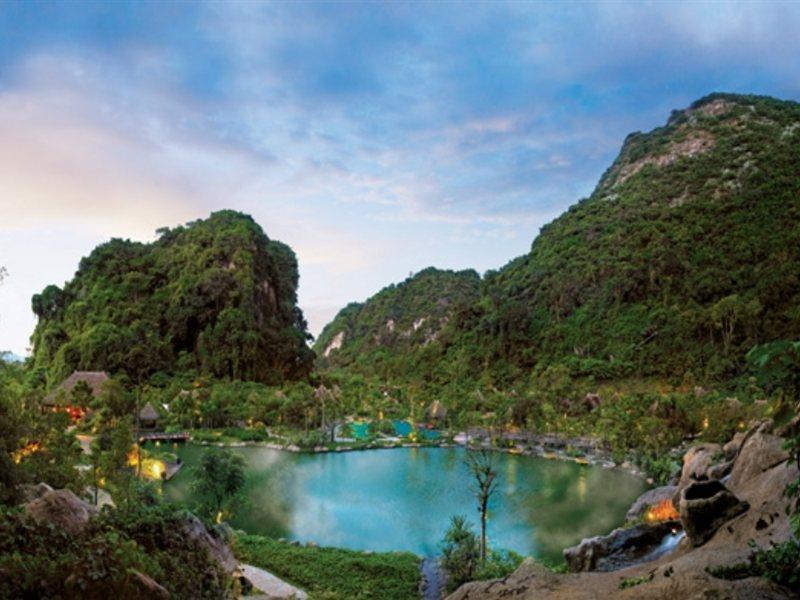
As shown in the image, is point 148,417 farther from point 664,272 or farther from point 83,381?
point 664,272

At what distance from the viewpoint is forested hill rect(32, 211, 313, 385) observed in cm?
6359

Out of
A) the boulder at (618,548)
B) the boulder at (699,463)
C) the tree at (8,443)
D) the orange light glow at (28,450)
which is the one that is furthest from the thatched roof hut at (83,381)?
the boulder at (699,463)

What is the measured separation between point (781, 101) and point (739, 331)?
5794cm

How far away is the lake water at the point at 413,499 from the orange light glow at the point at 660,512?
10.7 ft

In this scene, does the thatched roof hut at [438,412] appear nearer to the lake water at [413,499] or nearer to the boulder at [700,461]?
the lake water at [413,499]

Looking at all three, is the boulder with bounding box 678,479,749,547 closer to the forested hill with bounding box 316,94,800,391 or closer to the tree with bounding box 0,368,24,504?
the tree with bounding box 0,368,24,504

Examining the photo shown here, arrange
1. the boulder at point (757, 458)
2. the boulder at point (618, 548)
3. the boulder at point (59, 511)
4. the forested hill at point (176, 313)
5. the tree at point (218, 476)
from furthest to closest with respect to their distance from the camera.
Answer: the forested hill at point (176, 313)
the tree at point (218, 476)
the boulder at point (618, 548)
the boulder at point (757, 458)
the boulder at point (59, 511)

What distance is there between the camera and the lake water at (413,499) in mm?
22297

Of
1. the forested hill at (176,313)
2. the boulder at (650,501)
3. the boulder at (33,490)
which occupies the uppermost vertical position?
the forested hill at (176,313)

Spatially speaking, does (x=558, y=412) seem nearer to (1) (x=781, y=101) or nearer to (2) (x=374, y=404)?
(2) (x=374, y=404)

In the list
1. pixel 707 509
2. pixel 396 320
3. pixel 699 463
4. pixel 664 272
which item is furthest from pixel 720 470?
pixel 396 320

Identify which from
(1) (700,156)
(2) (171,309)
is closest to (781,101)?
(1) (700,156)

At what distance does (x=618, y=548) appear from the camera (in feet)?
45.1

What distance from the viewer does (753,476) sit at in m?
11.7
